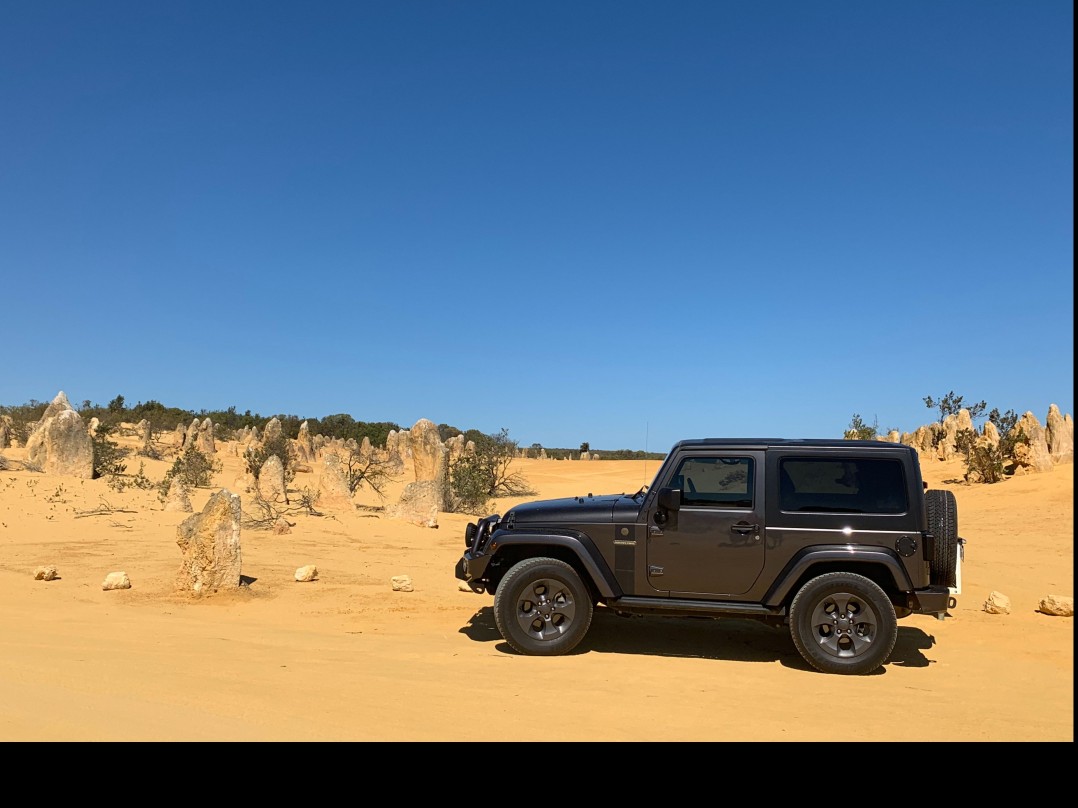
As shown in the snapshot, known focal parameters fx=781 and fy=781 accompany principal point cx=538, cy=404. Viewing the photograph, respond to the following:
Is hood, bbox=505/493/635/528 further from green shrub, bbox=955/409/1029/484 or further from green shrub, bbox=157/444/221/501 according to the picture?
green shrub, bbox=955/409/1029/484

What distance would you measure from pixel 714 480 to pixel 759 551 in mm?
779

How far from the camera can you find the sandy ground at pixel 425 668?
4734 mm

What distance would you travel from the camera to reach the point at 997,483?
1039 inches

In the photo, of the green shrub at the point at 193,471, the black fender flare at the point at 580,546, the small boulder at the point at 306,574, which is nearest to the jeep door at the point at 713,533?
the black fender flare at the point at 580,546

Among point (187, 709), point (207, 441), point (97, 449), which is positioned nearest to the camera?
point (187, 709)

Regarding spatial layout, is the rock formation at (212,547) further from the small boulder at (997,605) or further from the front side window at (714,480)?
the small boulder at (997,605)

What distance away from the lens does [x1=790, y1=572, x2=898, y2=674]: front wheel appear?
6645 millimetres

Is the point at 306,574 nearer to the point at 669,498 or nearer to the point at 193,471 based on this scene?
the point at 669,498

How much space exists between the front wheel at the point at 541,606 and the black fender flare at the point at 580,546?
0.16 m

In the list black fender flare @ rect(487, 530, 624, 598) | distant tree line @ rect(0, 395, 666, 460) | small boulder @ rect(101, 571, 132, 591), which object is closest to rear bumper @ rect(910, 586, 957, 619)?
black fender flare @ rect(487, 530, 624, 598)

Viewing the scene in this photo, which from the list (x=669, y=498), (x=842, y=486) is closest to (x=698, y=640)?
(x=669, y=498)
